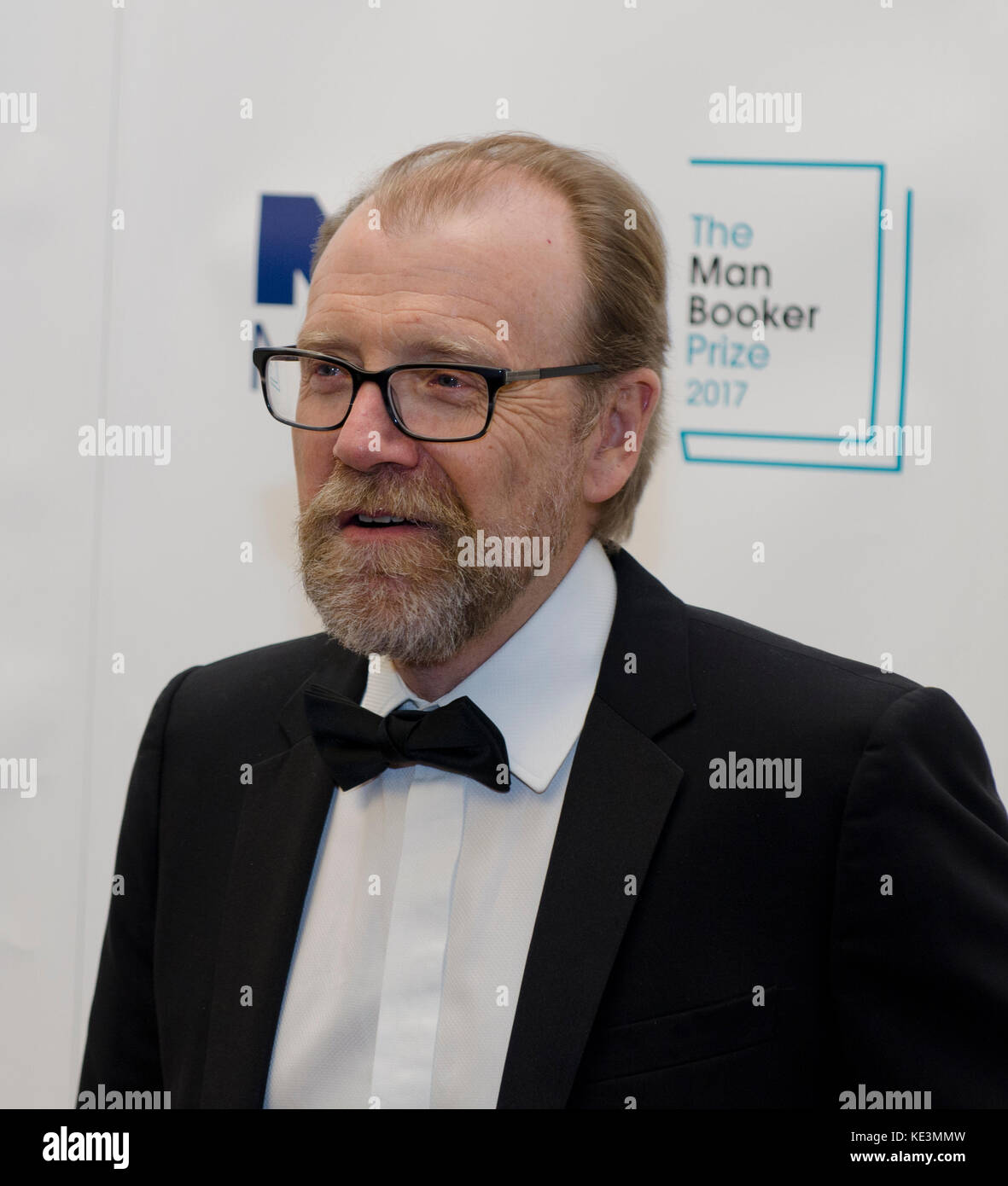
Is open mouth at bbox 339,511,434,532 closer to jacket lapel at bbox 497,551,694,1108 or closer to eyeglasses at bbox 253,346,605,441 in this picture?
eyeglasses at bbox 253,346,605,441

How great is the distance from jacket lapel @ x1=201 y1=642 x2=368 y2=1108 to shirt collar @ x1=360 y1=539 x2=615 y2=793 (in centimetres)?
22

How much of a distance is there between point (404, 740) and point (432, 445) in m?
0.36

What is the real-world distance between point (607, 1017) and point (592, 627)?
1.62 ft

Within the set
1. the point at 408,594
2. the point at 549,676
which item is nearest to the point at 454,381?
the point at 408,594

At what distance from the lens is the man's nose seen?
4.68 feet

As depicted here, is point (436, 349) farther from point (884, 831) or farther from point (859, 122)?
point (859, 122)

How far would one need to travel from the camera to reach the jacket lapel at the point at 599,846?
50.3 inches

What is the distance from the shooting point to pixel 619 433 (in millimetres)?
1680

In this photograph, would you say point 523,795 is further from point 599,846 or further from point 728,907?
point 728,907

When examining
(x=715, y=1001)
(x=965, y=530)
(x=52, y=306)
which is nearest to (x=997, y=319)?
(x=965, y=530)

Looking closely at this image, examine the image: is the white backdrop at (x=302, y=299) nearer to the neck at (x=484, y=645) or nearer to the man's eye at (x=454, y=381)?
the neck at (x=484, y=645)

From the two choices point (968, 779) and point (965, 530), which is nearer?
point (968, 779)

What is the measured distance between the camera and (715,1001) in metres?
1.34
